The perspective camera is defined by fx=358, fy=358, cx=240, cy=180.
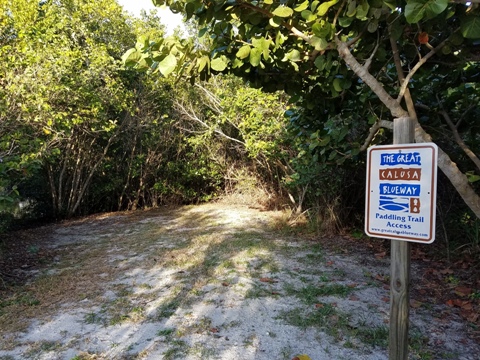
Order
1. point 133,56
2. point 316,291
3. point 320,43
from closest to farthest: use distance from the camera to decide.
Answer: point 320,43 → point 133,56 → point 316,291

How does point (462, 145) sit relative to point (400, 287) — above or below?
above

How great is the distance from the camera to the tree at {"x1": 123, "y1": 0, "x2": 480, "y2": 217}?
2500mm

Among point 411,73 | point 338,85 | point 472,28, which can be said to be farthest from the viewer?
point 338,85

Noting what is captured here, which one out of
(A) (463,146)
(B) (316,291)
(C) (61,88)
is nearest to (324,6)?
(A) (463,146)

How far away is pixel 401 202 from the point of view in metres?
1.87

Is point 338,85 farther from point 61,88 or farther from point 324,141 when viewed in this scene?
point 61,88

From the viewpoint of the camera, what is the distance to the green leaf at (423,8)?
5.94ft

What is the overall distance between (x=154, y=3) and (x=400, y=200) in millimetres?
2265

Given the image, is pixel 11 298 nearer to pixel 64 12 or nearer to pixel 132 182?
pixel 64 12

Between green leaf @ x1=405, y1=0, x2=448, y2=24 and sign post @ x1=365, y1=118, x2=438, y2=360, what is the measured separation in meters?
0.55

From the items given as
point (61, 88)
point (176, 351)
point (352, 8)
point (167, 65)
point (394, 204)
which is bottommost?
point (176, 351)

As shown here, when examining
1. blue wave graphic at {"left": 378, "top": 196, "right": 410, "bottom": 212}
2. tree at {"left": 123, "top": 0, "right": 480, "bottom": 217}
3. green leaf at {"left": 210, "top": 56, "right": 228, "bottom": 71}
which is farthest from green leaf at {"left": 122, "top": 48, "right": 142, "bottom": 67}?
blue wave graphic at {"left": 378, "top": 196, "right": 410, "bottom": 212}

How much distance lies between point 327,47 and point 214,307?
9.88 ft

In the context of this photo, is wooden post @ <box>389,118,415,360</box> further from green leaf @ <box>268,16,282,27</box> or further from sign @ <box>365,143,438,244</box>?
green leaf @ <box>268,16,282,27</box>
